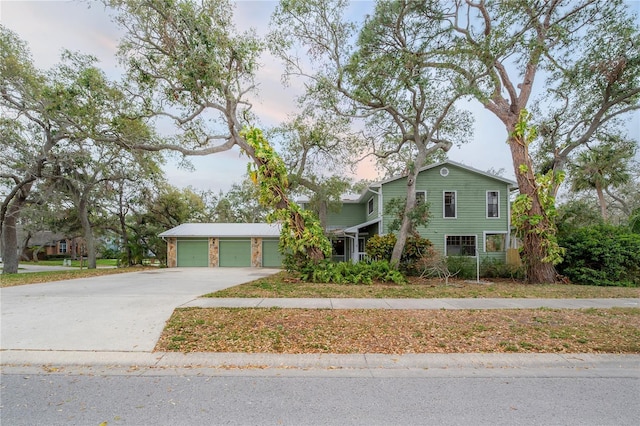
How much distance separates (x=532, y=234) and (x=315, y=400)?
13.1 metres

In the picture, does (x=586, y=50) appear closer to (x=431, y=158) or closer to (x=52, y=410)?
(x=431, y=158)

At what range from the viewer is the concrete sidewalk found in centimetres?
763

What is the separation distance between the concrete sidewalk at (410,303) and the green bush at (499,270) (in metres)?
5.84

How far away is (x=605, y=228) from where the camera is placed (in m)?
13.4

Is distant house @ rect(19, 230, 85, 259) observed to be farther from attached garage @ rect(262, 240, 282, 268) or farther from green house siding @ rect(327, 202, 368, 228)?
green house siding @ rect(327, 202, 368, 228)

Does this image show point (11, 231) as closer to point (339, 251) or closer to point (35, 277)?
point (35, 277)

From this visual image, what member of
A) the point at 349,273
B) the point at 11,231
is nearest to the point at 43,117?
the point at 11,231

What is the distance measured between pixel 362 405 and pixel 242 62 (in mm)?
11695

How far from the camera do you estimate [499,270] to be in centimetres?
1537

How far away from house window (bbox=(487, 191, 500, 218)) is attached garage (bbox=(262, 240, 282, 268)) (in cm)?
1340

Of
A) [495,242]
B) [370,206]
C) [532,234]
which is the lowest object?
[495,242]

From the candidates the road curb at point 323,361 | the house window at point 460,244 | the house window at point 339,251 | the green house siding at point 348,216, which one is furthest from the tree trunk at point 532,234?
the house window at point 339,251

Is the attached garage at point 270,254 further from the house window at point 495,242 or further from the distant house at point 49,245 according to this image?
the distant house at point 49,245

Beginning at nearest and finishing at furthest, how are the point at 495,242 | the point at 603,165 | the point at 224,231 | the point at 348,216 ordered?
1. the point at 495,242
2. the point at 603,165
3. the point at 348,216
4. the point at 224,231
